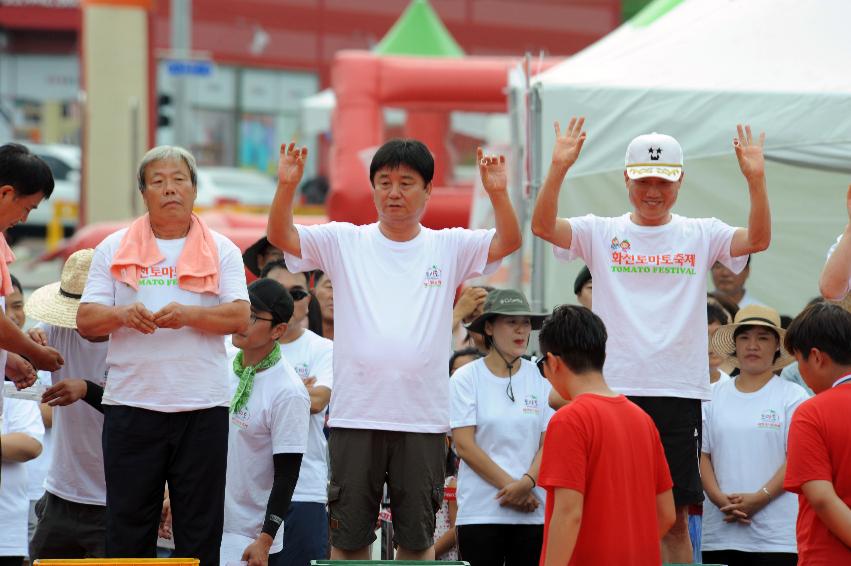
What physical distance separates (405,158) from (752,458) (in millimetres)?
2372

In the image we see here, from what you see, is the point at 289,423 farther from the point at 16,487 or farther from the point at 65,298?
the point at 16,487

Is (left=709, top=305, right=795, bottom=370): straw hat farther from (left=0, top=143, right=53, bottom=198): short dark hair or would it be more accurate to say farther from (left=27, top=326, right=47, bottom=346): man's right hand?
(left=0, top=143, right=53, bottom=198): short dark hair

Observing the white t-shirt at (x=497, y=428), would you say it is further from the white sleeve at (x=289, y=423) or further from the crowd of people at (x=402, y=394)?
the white sleeve at (x=289, y=423)

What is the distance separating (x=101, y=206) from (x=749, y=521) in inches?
626

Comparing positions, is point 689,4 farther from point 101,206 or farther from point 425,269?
point 101,206

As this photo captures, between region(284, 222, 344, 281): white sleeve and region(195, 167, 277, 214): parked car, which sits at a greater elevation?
region(195, 167, 277, 214): parked car

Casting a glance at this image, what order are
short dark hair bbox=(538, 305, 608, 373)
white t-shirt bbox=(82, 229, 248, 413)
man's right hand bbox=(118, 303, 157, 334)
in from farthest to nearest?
white t-shirt bbox=(82, 229, 248, 413) → man's right hand bbox=(118, 303, 157, 334) → short dark hair bbox=(538, 305, 608, 373)

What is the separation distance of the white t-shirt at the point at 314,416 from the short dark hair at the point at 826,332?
2.23m

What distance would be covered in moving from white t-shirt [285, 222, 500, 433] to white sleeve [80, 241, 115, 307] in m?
0.72

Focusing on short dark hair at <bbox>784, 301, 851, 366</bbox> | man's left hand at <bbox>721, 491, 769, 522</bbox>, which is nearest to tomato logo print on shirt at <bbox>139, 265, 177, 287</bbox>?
short dark hair at <bbox>784, 301, 851, 366</bbox>

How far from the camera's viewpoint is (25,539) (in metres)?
6.06

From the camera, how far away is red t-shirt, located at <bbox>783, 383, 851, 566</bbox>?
4551 mm

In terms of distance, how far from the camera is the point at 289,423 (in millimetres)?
5609

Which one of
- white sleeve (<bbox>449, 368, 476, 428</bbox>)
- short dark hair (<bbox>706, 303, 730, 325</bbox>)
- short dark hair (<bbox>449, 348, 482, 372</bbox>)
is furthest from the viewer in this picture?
short dark hair (<bbox>449, 348, 482, 372</bbox>)
